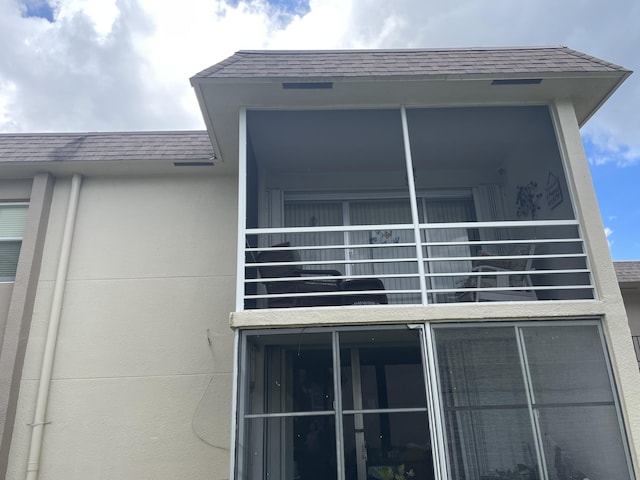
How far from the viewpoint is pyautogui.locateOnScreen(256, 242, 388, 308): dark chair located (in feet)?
15.1

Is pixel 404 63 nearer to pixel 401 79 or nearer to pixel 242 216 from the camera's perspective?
pixel 401 79

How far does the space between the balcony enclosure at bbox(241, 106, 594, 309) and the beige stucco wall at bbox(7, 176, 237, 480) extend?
2.46ft

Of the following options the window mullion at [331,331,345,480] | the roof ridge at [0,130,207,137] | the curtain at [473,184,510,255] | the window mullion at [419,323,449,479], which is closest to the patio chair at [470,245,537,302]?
the curtain at [473,184,510,255]

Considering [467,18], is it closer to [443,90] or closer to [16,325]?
[443,90]

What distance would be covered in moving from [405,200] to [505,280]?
197 cm

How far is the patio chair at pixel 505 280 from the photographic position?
4418 mm

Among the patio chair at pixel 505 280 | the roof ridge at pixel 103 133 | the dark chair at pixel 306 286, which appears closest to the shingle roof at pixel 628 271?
the patio chair at pixel 505 280

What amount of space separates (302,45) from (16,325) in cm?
481

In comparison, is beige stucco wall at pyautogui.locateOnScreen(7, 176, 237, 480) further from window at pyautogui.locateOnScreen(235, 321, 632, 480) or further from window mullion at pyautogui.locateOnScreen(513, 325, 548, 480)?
window mullion at pyautogui.locateOnScreen(513, 325, 548, 480)

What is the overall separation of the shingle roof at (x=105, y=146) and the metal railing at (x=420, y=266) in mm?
1527

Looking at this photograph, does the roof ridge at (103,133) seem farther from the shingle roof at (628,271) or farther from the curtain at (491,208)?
the shingle roof at (628,271)

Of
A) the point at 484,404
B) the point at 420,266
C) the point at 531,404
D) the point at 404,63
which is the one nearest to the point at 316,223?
the point at 420,266

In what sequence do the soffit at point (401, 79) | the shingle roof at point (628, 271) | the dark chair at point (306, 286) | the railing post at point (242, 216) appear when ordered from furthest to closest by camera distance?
the shingle roof at point (628, 271), the dark chair at point (306, 286), the soffit at point (401, 79), the railing post at point (242, 216)

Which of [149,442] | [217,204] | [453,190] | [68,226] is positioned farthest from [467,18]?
[149,442]
